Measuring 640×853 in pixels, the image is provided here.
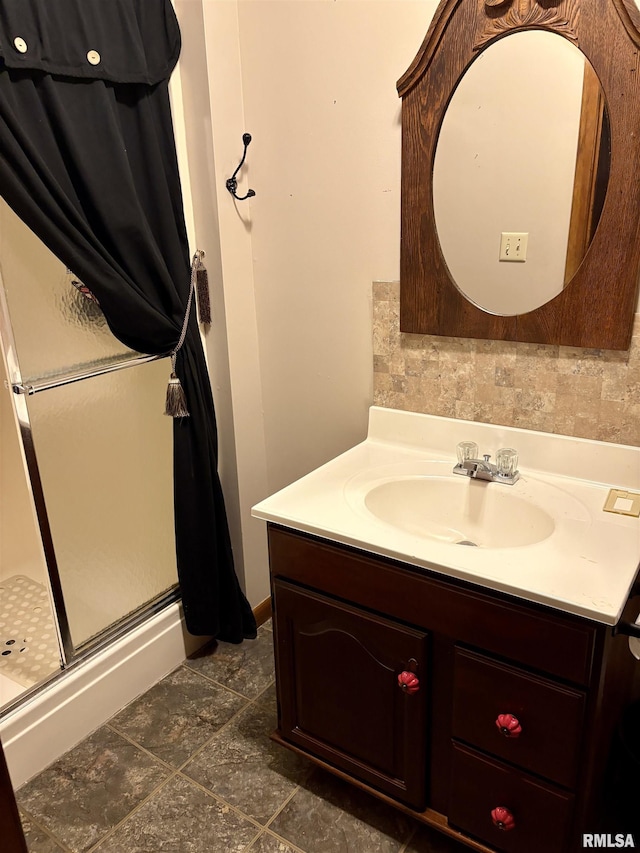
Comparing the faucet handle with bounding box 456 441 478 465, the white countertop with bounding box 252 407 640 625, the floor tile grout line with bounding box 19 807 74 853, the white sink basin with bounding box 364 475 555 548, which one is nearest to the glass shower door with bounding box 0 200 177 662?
the floor tile grout line with bounding box 19 807 74 853

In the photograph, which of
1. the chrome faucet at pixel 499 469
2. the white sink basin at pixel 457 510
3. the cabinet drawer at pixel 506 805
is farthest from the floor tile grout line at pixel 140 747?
the chrome faucet at pixel 499 469

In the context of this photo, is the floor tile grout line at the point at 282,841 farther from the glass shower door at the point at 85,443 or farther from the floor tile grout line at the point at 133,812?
the glass shower door at the point at 85,443

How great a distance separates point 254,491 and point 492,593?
3.50ft

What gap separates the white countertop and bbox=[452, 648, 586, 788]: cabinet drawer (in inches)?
6.7

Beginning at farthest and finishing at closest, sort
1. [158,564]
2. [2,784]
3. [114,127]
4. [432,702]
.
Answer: [158,564], [114,127], [432,702], [2,784]

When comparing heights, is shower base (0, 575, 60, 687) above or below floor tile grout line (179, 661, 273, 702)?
above

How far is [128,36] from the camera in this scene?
57.9 inches

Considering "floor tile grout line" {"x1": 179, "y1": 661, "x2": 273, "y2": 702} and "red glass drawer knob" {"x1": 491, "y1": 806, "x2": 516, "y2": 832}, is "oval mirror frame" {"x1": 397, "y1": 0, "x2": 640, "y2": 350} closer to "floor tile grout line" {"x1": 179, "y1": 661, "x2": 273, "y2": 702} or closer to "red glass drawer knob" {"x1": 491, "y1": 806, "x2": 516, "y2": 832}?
"red glass drawer knob" {"x1": 491, "y1": 806, "x2": 516, "y2": 832}

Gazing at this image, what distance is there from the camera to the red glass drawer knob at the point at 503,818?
1171 mm

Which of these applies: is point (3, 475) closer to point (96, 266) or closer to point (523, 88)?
point (96, 266)

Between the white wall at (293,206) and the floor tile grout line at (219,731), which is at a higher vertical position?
the white wall at (293,206)

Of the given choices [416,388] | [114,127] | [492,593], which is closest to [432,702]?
[492,593]

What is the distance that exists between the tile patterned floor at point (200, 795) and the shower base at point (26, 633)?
0.27 meters

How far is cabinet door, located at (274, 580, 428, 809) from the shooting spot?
1248 millimetres
